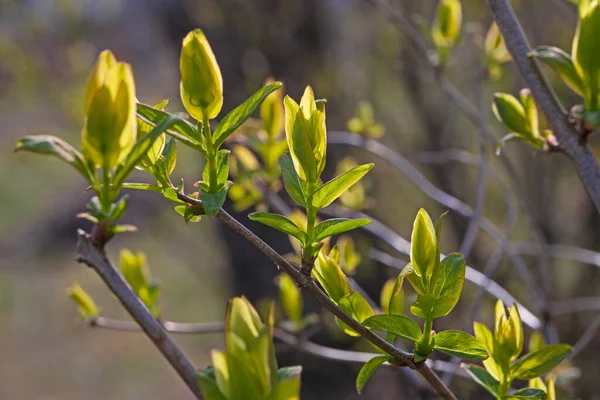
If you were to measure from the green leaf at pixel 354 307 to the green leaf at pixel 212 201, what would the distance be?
0.44 ft

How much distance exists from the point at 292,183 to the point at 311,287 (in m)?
0.09

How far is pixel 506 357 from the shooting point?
540 millimetres

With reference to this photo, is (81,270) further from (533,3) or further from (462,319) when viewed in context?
(533,3)

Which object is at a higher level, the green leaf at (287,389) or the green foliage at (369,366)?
the green leaf at (287,389)

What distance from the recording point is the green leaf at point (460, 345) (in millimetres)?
487

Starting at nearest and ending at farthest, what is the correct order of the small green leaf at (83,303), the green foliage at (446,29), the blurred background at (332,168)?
the small green leaf at (83,303), the green foliage at (446,29), the blurred background at (332,168)

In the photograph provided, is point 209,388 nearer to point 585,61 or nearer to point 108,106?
point 108,106

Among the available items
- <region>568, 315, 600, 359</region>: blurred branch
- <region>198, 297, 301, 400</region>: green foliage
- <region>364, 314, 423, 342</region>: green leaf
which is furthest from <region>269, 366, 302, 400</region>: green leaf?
<region>568, 315, 600, 359</region>: blurred branch

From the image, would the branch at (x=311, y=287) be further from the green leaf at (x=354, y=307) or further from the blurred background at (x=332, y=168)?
the blurred background at (x=332, y=168)

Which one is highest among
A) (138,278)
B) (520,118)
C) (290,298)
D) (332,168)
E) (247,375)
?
(520,118)

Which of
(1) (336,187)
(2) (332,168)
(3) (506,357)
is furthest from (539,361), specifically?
(2) (332,168)

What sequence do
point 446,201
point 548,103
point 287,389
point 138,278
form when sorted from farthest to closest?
point 446,201 < point 138,278 < point 548,103 < point 287,389

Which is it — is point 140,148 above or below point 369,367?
above

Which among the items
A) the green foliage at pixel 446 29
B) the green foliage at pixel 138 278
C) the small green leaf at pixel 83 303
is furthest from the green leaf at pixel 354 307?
the green foliage at pixel 446 29
